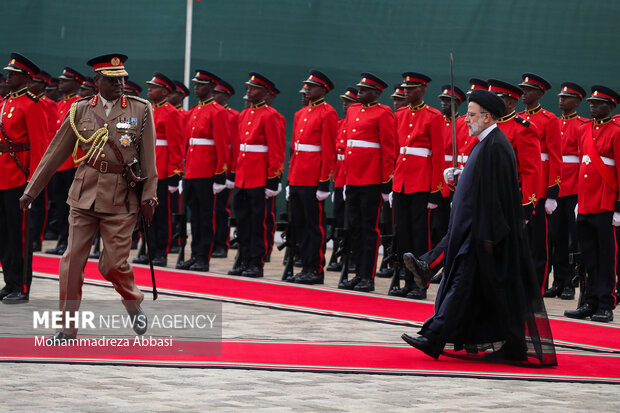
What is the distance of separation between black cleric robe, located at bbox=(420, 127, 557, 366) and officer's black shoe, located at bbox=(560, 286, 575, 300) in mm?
4259

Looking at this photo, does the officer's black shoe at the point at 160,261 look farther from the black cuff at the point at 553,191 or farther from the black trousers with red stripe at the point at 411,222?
the black cuff at the point at 553,191

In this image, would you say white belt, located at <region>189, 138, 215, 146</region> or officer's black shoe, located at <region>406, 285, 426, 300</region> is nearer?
officer's black shoe, located at <region>406, 285, 426, 300</region>

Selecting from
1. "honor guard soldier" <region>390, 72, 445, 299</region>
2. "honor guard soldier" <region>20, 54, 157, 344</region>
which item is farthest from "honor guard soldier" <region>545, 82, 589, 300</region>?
"honor guard soldier" <region>20, 54, 157, 344</region>

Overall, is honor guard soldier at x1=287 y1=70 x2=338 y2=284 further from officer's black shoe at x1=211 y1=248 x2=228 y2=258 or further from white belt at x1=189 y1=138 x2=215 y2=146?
officer's black shoe at x1=211 y1=248 x2=228 y2=258

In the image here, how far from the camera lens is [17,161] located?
335 inches

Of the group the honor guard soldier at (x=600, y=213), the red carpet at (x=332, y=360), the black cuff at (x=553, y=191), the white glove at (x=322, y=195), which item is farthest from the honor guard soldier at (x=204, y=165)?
the red carpet at (x=332, y=360)

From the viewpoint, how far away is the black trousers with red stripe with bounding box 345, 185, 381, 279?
1059cm

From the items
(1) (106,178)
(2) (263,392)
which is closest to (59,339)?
(1) (106,178)

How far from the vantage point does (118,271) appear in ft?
22.8

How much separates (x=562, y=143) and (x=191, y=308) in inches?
176

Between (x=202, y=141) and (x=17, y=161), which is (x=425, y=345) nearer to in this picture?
(x=17, y=161)

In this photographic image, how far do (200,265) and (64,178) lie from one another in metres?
2.45

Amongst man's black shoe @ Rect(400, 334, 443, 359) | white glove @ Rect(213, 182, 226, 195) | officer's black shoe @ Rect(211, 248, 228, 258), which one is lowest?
man's black shoe @ Rect(400, 334, 443, 359)

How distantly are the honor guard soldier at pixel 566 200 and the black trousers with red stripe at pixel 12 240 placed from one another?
5.02 metres
